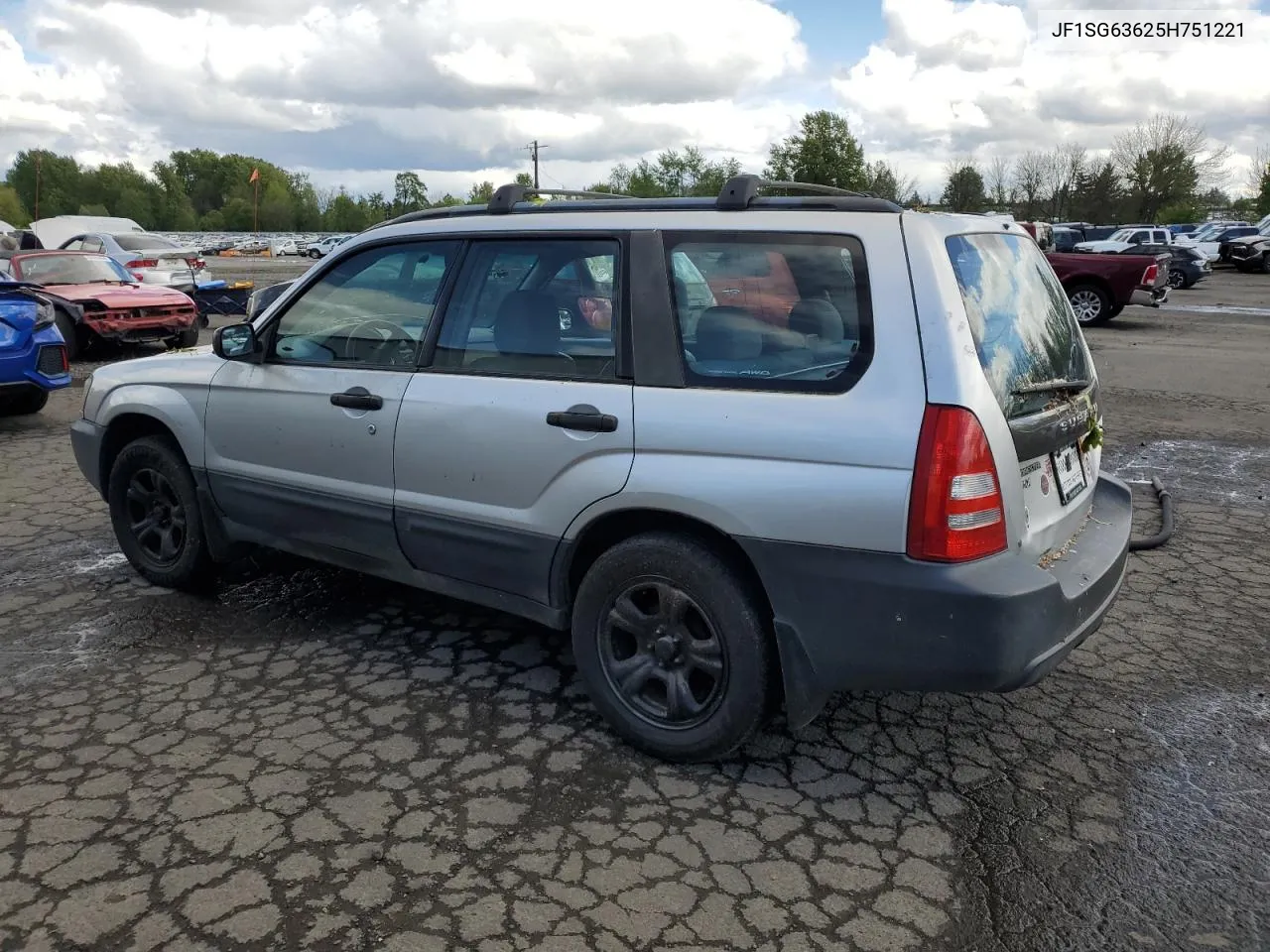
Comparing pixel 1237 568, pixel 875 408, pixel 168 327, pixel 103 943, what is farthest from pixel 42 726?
pixel 168 327

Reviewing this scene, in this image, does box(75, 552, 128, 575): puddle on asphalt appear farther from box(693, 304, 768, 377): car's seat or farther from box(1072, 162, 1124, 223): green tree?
box(1072, 162, 1124, 223): green tree

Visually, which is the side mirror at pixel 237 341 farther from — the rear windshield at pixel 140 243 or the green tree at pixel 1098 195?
the green tree at pixel 1098 195

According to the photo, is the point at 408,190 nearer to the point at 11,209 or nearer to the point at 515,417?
the point at 11,209

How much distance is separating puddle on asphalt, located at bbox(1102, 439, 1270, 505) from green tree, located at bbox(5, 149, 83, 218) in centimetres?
13252

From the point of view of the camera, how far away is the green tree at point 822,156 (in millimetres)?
81000

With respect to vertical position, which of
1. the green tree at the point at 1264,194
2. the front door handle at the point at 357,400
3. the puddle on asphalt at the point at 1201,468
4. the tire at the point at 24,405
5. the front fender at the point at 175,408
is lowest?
the puddle on asphalt at the point at 1201,468

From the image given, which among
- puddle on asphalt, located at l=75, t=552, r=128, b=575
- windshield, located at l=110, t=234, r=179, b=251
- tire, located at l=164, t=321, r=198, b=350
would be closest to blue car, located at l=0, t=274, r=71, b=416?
puddle on asphalt, located at l=75, t=552, r=128, b=575

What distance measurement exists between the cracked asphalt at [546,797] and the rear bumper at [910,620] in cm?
45

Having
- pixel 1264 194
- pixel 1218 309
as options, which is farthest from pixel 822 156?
pixel 1218 309

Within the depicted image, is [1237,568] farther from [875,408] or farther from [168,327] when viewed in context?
[168,327]

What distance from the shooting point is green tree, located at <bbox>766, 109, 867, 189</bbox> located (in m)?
81.0

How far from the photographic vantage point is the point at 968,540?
277cm

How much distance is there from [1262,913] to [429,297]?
10.4 ft

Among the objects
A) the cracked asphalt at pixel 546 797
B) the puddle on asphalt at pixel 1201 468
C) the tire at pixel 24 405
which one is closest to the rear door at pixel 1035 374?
the cracked asphalt at pixel 546 797
